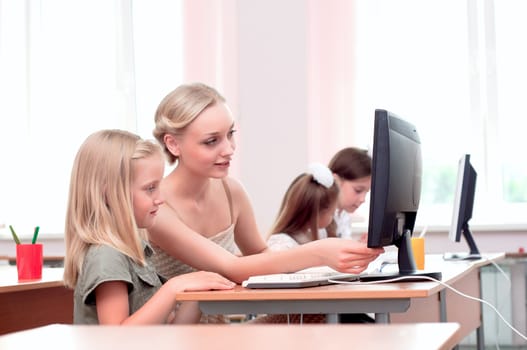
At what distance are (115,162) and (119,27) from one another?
371 cm

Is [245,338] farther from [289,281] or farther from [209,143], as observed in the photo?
[209,143]

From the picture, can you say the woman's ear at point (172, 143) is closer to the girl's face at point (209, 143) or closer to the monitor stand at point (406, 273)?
the girl's face at point (209, 143)

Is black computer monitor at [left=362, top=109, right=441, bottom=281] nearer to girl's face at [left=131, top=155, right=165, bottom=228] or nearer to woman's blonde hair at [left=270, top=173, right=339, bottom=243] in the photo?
girl's face at [left=131, top=155, right=165, bottom=228]

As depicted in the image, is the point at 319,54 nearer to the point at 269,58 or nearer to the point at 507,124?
the point at 269,58

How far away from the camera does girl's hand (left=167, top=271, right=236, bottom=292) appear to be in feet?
6.86

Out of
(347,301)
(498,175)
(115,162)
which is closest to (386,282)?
(347,301)

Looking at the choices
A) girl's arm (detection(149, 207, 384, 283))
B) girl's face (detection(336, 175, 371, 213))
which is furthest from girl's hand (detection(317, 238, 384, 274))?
girl's face (detection(336, 175, 371, 213))

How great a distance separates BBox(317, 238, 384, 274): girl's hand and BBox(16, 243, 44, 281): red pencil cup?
110 centimetres

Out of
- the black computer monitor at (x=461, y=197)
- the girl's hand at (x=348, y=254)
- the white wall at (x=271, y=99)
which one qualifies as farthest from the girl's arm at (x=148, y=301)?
the white wall at (x=271, y=99)

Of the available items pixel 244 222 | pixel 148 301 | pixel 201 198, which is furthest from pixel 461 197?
pixel 148 301

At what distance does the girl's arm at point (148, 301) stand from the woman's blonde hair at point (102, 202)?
11 centimetres

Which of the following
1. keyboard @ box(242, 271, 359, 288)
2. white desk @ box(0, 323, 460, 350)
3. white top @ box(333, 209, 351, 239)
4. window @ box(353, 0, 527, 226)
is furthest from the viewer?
window @ box(353, 0, 527, 226)

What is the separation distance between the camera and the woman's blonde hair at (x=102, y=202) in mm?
2203

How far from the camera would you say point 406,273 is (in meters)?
2.35
